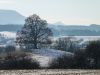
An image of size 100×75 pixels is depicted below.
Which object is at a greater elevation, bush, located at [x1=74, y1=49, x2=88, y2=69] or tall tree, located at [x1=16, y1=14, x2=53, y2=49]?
tall tree, located at [x1=16, y1=14, x2=53, y2=49]

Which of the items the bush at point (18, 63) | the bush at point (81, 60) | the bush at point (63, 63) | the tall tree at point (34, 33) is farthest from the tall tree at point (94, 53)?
the tall tree at point (34, 33)

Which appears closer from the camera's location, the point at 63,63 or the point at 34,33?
the point at 63,63

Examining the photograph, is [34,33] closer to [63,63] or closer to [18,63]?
[63,63]

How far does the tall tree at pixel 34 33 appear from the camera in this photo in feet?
282

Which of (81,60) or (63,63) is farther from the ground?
(81,60)

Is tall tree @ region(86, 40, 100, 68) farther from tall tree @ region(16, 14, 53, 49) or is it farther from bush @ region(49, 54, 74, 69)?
tall tree @ region(16, 14, 53, 49)

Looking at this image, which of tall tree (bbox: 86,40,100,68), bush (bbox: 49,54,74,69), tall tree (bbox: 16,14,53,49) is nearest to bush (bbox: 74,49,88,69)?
bush (bbox: 49,54,74,69)

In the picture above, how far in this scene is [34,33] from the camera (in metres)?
88.2

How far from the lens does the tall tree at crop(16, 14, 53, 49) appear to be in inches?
3388

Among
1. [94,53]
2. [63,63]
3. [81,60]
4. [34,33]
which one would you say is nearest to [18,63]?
[63,63]

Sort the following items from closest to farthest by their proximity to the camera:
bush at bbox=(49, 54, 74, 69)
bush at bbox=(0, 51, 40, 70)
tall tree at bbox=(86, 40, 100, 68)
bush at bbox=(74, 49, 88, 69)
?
bush at bbox=(0, 51, 40, 70) → bush at bbox=(49, 54, 74, 69) → bush at bbox=(74, 49, 88, 69) → tall tree at bbox=(86, 40, 100, 68)

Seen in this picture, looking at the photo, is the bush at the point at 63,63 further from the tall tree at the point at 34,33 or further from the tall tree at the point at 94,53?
the tall tree at the point at 34,33

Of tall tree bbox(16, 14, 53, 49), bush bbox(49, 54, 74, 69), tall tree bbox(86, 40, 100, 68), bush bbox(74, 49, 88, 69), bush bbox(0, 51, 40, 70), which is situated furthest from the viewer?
tall tree bbox(16, 14, 53, 49)

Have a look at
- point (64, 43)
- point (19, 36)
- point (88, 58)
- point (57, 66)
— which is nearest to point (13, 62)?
point (57, 66)
